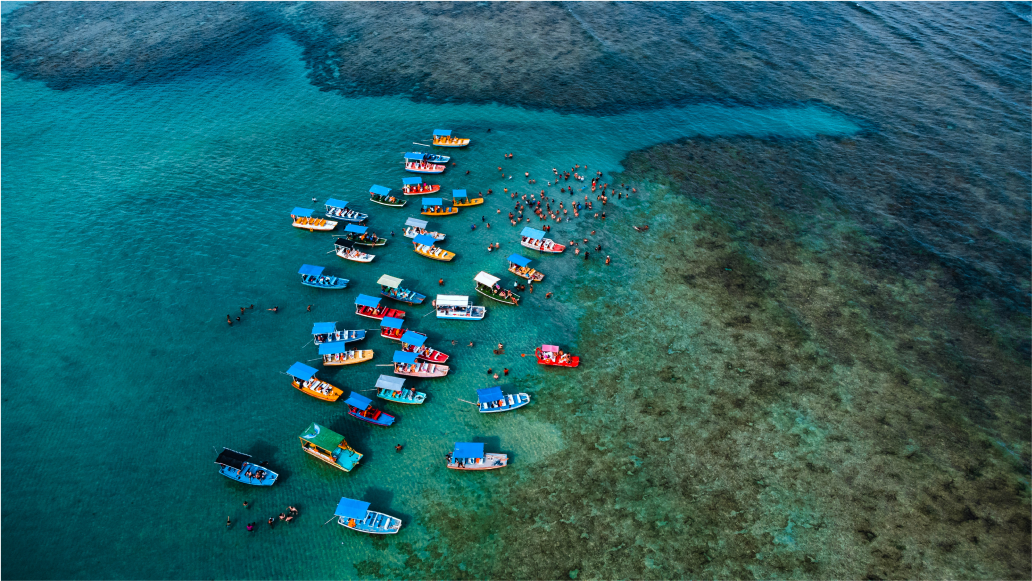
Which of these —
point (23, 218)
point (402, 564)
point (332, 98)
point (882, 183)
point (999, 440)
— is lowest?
point (402, 564)

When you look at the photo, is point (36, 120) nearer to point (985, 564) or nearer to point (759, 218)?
point (759, 218)

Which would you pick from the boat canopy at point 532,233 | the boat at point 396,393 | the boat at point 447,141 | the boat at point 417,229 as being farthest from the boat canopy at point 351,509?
the boat at point 447,141

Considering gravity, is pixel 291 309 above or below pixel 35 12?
below

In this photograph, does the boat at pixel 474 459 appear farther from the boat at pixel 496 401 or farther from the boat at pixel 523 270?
the boat at pixel 523 270

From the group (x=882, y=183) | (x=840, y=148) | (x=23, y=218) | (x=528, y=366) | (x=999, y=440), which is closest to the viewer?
(x=999, y=440)

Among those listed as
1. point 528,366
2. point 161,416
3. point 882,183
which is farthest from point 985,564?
point 161,416

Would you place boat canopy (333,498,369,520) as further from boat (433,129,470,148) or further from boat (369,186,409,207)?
boat (433,129,470,148)
